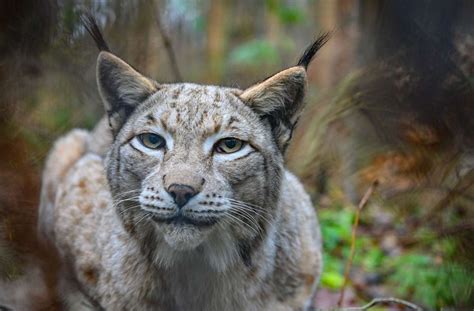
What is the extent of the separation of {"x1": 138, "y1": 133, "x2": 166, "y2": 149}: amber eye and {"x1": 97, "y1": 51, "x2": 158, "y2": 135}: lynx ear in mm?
376

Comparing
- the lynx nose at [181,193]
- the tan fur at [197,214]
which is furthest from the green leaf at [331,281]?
the lynx nose at [181,193]

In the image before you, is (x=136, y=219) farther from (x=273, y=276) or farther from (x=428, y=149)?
(x=428, y=149)

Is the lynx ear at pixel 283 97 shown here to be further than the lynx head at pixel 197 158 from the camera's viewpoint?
Yes

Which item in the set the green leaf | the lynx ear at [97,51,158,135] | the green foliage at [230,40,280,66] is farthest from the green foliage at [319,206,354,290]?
the green foliage at [230,40,280,66]

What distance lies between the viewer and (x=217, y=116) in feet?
13.6

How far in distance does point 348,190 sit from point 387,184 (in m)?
2.54

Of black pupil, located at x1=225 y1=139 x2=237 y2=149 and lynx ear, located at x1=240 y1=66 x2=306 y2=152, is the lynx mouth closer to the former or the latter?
black pupil, located at x1=225 y1=139 x2=237 y2=149

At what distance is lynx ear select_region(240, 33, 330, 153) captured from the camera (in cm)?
432

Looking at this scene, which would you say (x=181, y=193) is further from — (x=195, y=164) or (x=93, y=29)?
(x=93, y=29)

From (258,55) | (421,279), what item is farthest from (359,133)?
(258,55)

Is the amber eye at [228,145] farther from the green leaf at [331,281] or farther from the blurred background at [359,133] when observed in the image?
the green leaf at [331,281]

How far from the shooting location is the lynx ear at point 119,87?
14.2ft

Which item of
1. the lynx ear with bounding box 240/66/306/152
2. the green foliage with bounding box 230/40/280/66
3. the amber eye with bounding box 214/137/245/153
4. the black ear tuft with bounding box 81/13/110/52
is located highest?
the green foliage with bounding box 230/40/280/66

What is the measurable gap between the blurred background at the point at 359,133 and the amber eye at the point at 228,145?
1018mm
